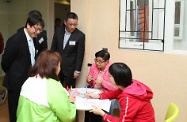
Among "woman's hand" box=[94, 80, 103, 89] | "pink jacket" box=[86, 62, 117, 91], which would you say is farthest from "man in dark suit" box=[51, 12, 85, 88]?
"woman's hand" box=[94, 80, 103, 89]

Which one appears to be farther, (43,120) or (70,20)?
(70,20)

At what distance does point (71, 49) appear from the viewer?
9.13 ft

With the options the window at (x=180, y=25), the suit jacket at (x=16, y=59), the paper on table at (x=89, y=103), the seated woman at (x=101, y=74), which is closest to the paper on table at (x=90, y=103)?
the paper on table at (x=89, y=103)

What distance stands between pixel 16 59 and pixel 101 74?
92cm

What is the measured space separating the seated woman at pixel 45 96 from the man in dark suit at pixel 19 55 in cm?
67

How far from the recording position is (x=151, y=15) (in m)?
→ 2.32

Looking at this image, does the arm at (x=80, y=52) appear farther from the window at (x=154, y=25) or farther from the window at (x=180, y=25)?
the window at (x=180, y=25)

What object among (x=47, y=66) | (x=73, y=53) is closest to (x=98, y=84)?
(x=73, y=53)

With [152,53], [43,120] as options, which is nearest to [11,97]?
[43,120]

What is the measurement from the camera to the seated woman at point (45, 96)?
1429 millimetres

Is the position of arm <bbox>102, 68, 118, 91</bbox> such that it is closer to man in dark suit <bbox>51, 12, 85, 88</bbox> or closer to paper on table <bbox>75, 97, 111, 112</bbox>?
paper on table <bbox>75, 97, 111, 112</bbox>

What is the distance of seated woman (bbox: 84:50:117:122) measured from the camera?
2.35 meters

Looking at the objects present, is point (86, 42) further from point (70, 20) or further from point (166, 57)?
point (166, 57)

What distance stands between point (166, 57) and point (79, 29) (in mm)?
1230
